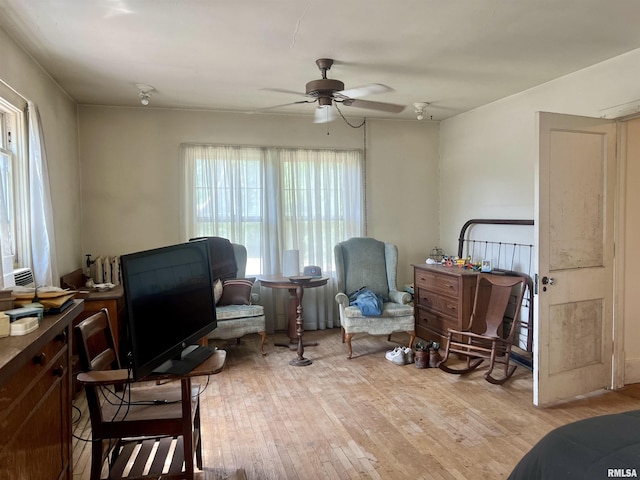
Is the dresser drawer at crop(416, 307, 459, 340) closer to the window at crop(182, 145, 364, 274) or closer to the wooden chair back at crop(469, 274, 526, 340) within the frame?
the wooden chair back at crop(469, 274, 526, 340)

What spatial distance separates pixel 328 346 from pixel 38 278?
2.70 m

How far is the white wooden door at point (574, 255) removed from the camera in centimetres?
304

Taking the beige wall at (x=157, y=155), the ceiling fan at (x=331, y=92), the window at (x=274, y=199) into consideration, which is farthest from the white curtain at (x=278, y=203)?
the ceiling fan at (x=331, y=92)

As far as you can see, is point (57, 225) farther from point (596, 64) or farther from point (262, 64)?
point (596, 64)

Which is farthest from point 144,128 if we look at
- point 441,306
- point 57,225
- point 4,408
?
point 4,408

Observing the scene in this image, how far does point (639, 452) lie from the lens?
4.32 ft

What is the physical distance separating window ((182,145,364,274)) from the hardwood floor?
1.47 m

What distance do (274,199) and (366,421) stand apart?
2832 millimetres

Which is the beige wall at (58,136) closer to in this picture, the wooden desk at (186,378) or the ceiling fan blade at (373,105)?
the wooden desk at (186,378)

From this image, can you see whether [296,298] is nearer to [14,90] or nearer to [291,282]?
[291,282]

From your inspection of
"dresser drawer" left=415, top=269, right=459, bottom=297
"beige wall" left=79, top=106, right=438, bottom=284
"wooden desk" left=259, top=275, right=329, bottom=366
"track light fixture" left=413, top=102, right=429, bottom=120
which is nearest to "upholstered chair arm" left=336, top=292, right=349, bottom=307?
"wooden desk" left=259, top=275, right=329, bottom=366

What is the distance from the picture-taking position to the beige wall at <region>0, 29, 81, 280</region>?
2.91 metres

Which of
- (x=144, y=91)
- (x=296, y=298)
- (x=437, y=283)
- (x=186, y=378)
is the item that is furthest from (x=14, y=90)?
(x=437, y=283)

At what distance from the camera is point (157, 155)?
191 inches
